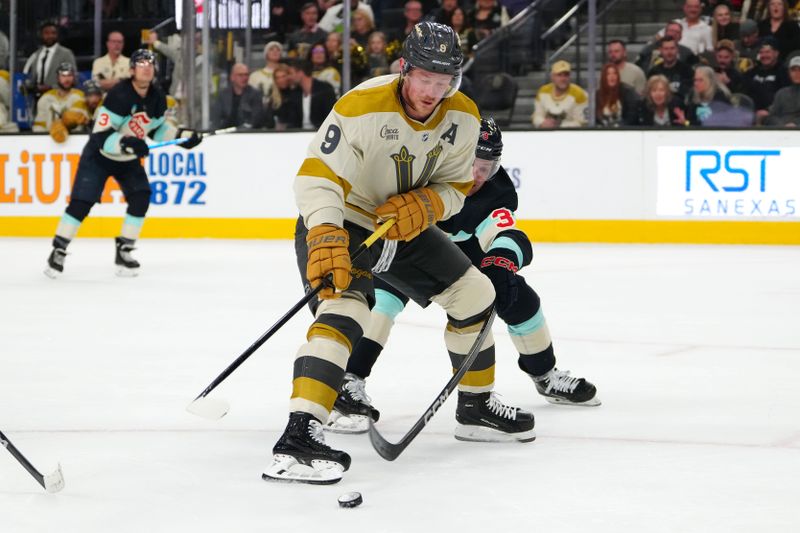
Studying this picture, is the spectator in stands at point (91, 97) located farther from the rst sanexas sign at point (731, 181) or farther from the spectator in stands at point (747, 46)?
the spectator in stands at point (747, 46)

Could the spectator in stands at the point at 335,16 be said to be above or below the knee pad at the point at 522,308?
above

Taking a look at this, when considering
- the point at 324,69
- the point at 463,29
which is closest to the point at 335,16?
Result: the point at 324,69

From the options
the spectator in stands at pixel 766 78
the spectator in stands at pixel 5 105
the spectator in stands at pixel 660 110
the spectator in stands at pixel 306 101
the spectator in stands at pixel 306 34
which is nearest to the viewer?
the spectator in stands at pixel 766 78

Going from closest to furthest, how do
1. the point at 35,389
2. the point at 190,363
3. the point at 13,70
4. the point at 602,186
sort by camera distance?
the point at 35,389, the point at 190,363, the point at 602,186, the point at 13,70

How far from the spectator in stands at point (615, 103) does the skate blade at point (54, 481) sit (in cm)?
689

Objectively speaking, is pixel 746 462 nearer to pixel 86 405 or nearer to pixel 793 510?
pixel 793 510

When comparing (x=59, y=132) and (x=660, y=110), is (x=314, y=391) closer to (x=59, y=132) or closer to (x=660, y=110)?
(x=660, y=110)

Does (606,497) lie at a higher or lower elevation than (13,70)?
lower

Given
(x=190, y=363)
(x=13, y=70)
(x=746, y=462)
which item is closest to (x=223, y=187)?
(x=13, y=70)

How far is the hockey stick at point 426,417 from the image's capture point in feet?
8.83

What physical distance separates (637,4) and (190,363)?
6.16 meters

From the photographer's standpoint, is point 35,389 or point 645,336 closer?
point 35,389

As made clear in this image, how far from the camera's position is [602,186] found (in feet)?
29.0

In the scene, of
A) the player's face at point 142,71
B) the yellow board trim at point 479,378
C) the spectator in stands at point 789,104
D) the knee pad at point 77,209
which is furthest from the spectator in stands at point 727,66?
the yellow board trim at point 479,378
